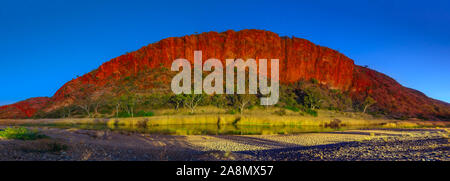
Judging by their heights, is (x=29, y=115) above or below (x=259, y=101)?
below

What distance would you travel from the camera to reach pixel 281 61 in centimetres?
8050

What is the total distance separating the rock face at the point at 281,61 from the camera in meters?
69.5

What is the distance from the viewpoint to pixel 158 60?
2864 inches

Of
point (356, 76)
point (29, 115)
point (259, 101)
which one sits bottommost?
point (29, 115)

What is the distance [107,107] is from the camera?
46344 mm

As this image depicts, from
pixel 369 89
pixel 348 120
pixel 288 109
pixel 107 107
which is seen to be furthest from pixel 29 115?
pixel 369 89

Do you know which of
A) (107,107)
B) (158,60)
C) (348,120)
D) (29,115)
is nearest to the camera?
(348,120)

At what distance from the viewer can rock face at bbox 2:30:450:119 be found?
6950cm
